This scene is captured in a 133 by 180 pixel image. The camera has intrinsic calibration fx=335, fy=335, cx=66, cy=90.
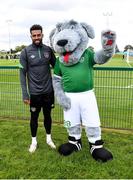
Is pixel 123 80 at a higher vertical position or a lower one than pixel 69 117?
higher

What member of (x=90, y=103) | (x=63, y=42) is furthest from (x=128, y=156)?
(x=63, y=42)

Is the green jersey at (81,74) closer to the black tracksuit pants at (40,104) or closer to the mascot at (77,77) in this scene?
the mascot at (77,77)

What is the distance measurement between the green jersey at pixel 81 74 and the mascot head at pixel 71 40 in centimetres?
9

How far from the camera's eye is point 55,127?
654 centimetres

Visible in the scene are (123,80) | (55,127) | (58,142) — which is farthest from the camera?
(55,127)

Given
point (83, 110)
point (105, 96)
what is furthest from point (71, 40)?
point (105, 96)

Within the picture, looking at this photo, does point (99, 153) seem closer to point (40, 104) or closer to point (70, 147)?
point (70, 147)

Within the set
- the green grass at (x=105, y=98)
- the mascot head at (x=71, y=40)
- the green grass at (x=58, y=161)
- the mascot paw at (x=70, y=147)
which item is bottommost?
the green grass at (x=58, y=161)

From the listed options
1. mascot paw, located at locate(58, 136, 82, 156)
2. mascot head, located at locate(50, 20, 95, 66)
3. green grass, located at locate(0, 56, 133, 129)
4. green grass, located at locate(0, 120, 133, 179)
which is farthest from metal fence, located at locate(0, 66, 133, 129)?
mascot paw, located at locate(58, 136, 82, 156)

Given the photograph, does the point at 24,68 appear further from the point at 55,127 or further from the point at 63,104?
the point at 55,127

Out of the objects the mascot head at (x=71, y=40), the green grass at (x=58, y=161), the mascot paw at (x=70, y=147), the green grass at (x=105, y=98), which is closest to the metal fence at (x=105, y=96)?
the green grass at (x=105, y=98)

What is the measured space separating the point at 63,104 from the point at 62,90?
8.8 inches

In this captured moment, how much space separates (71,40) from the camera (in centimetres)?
458

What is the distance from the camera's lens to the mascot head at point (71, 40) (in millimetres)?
4594
